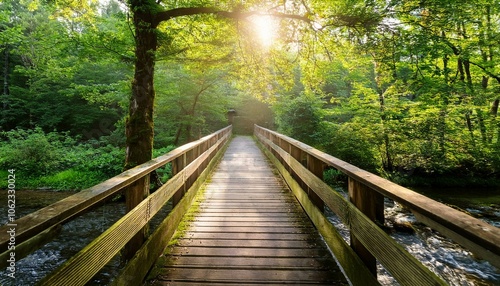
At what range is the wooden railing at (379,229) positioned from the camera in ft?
3.56

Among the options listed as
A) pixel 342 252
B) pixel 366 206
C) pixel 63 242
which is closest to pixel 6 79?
pixel 63 242

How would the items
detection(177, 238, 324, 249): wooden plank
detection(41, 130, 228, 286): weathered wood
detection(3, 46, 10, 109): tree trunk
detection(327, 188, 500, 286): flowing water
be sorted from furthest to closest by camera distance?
detection(3, 46, 10, 109): tree trunk < detection(327, 188, 500, 286): flowing water < detection(177, 238, 324, 249): wooden plank < detection(41, 130, 228, 286): weathered wood

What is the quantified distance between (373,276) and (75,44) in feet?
25.5

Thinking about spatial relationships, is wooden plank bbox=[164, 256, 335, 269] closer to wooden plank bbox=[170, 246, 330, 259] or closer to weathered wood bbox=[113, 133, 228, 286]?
wooden plank bbox=[170, 246, 330, 259]

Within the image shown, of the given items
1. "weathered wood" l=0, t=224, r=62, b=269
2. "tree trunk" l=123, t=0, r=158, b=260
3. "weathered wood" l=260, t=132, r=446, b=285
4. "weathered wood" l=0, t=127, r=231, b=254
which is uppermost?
"tree trunk" l=123, t=0, r=158, b=260

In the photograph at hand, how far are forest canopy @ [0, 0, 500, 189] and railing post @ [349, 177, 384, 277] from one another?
378 centimetres

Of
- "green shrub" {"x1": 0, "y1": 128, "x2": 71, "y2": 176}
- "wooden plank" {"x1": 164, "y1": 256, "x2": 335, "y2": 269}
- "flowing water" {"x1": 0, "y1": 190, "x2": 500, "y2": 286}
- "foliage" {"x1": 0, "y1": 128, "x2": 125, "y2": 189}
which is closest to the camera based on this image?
"wooden plank" {"x1": 164, "y1": 256, "x2": 335, "y2": 269}

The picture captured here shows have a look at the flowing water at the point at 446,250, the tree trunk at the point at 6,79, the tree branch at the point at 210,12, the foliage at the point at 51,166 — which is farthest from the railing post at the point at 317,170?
the tree trunk at the point at 6,79

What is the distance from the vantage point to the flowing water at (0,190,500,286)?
451cm

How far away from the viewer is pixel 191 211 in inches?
164

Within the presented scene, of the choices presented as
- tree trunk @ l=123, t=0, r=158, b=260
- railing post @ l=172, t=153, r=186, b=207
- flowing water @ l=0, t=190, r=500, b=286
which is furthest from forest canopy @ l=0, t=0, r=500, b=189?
railing post @ l=172, t=153, r=186, b=207

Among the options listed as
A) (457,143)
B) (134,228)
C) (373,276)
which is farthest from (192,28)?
(457,143)

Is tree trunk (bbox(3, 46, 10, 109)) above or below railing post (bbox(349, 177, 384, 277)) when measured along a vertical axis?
above

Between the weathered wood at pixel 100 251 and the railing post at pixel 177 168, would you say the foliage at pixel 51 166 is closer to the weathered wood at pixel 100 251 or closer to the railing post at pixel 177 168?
the railing post at pixel 177 168
